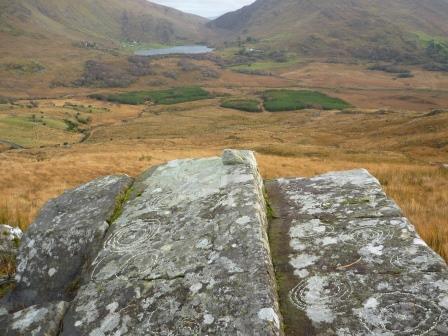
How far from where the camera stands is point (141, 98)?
13788cm

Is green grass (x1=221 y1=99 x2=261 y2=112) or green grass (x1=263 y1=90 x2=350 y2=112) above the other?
green grass (x1=263 y1=90 x2=350 y2=112)

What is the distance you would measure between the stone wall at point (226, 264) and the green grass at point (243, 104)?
348 feet

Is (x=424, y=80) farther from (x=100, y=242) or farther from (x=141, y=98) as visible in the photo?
(x=100, y=242)

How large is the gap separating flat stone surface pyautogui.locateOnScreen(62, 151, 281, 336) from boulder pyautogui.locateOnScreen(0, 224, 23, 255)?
263 cm

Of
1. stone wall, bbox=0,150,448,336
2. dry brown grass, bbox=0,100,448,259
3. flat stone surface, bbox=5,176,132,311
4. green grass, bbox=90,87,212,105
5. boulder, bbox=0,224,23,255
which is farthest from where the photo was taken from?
green grass, bbox=90,87,212,105

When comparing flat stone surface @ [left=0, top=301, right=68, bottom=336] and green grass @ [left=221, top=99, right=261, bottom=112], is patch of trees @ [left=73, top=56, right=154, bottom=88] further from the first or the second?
flat stone surface @ [left=0, top=301, right=68, bottom=336]

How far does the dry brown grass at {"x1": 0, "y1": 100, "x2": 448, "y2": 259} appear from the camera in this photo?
11.7 metres

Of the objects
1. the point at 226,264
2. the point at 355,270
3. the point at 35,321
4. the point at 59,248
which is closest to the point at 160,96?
the point at 59,248

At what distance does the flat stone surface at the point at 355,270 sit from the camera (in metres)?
4.13

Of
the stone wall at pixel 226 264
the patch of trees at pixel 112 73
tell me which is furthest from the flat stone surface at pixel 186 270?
→ the patch of trees at pixel 112 73

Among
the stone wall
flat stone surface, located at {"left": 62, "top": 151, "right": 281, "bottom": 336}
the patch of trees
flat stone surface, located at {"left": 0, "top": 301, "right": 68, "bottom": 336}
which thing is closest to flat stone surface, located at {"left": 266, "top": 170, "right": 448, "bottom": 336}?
the stone wall

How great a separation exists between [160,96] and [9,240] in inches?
5391

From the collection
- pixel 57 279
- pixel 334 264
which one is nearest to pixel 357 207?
pixel 334 264

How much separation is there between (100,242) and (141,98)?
13658 cm
